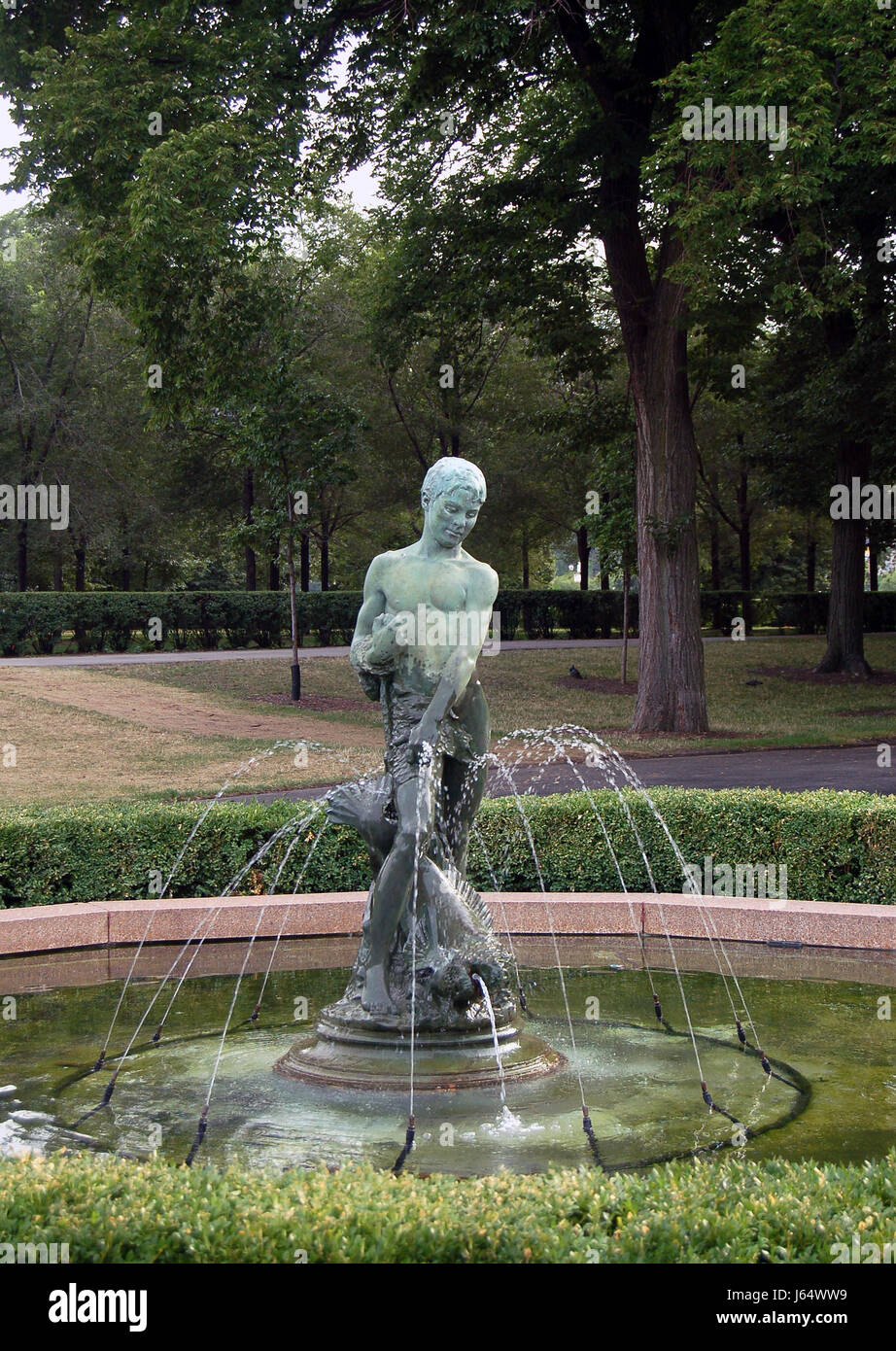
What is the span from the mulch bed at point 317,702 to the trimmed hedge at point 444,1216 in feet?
66.8

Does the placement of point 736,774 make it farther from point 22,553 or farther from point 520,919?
point 22,553

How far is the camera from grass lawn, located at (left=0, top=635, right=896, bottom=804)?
17.5m

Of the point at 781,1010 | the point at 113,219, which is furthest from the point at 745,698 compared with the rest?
the point at 781,1010

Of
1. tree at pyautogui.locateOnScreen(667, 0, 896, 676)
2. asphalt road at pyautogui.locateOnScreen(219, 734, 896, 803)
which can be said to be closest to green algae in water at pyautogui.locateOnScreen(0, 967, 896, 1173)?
asphalt road at pyautogui.locateOnScreen(219, 734, 896, 803)

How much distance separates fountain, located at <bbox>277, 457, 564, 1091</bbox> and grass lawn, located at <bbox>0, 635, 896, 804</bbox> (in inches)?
303

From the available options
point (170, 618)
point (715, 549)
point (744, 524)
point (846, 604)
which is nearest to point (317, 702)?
point (170, 618)

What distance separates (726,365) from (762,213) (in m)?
5.14

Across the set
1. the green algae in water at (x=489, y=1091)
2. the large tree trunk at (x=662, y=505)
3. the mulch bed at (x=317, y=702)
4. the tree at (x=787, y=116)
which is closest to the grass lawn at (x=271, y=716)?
the mulch bed at (x=317, y=702)

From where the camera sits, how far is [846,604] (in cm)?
2980

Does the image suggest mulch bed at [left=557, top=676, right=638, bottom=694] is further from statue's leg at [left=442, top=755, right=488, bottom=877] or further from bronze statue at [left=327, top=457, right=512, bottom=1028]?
bronze statue at [left=327, top=457, right=512, bottom=1028]

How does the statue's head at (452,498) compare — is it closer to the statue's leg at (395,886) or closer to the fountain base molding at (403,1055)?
the statue's leg at (395,886)

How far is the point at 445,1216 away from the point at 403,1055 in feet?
8.16

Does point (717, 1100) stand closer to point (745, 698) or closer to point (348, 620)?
point (745, 698)

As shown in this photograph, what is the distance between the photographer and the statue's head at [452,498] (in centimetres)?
623
